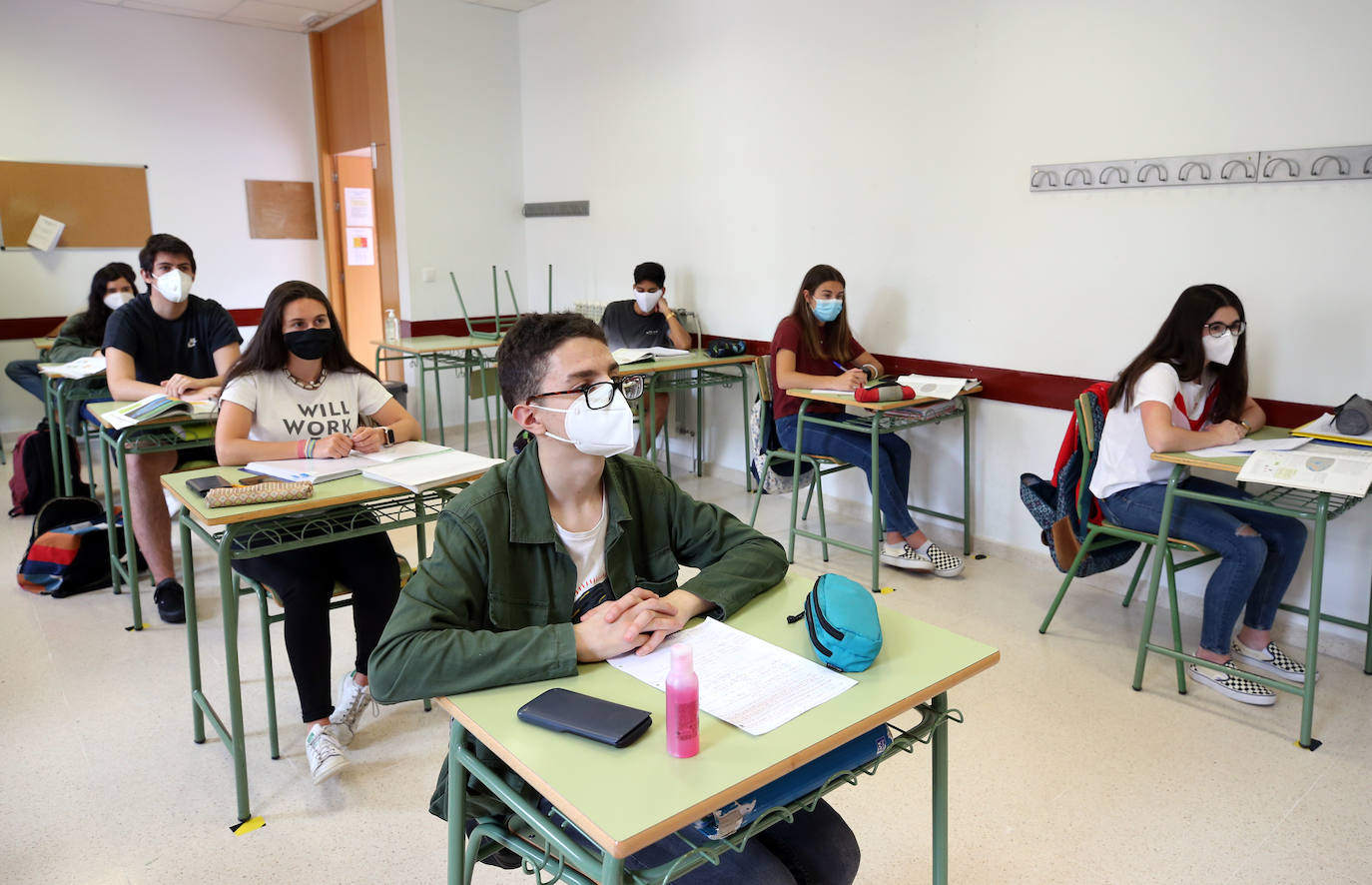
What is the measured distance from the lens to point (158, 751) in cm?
256

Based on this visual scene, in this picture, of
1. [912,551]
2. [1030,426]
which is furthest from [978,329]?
[912,551]

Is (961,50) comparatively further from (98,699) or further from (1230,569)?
(98,699)

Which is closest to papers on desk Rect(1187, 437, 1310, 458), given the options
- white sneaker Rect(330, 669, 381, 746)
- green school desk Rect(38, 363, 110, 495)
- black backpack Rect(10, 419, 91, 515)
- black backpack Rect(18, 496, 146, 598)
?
white sneaker Rect(330, 669, 381, 746)

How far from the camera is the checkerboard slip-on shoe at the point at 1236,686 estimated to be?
9.12ft

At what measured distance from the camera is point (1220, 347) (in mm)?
2920

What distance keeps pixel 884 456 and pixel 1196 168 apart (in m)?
1.54

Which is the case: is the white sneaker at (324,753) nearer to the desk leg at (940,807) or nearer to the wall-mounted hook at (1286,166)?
the desk leg at (940,807)

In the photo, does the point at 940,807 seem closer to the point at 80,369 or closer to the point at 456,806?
the point at 456,806

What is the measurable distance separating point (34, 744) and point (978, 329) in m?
3.63

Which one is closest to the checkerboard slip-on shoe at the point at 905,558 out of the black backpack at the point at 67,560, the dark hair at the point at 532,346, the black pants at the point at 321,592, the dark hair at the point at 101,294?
the black pants at the point at 321,592

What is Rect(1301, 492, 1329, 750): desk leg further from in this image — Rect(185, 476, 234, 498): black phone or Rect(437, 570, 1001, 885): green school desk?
Rect(185, 476, 234, 498): black phone

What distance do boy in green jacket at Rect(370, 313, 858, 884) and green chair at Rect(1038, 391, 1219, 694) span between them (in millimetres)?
1748

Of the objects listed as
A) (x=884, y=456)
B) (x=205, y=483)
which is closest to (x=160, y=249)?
(x=205, y=483)

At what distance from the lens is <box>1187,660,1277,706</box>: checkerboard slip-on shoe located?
2.78 metres
